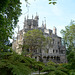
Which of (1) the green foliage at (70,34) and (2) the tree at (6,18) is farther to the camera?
(1) the green foliage at (70,34)

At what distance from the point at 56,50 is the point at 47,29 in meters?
9.92

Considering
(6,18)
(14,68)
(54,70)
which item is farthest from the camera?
→ (6,18)

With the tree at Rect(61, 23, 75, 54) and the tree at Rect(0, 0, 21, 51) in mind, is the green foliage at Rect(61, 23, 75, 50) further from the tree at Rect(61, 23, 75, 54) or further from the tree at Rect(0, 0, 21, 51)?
the tree at Rect(0, 0, 21, 51)

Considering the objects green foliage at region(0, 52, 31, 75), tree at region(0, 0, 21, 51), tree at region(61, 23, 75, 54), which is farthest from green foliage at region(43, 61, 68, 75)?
tree at region(61, 23, 75, 54)

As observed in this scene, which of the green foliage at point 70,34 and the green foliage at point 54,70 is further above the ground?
the green foliage at point 70,34

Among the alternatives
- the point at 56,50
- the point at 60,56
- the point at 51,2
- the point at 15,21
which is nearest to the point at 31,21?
the point at 56,50

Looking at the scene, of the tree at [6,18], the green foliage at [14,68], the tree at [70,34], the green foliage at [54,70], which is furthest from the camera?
the tree at [70,34]

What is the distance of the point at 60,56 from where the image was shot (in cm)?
3703

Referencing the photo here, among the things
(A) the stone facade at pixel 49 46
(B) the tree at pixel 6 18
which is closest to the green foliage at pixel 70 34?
(A) the stone facade at pixel 49 46

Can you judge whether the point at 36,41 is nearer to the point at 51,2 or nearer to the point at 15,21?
the point at 15,21

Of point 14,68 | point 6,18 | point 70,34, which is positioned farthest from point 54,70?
point 70,34

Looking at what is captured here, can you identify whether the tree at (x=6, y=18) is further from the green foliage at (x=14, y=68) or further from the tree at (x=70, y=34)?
the tree at (x=70, y=34)

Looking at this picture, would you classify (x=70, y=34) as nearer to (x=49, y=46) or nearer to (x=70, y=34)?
(x=70, y=34)

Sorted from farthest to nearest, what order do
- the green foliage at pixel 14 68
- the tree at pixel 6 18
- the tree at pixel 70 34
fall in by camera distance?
the tree at pixel 70 34, the tree at pixel 6 18, the green foliage at pixel 14 68
